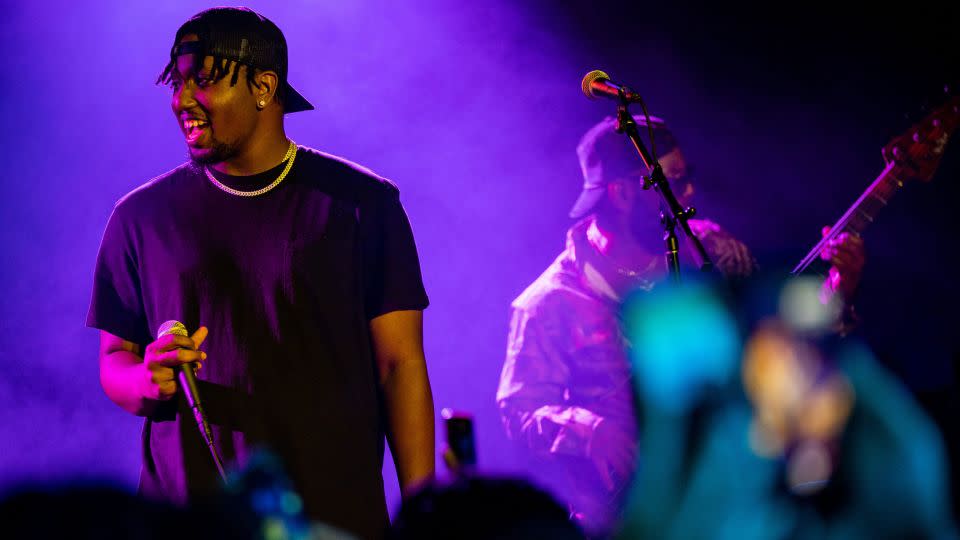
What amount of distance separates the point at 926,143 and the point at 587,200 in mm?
1569

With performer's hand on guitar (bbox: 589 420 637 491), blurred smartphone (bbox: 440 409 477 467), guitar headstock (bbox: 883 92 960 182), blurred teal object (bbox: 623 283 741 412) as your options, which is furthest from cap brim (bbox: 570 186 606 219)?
blurred smartphone (bbox: 440 409 477 467)

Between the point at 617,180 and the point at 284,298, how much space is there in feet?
8.26

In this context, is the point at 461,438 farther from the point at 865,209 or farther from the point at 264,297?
the point at 865,209

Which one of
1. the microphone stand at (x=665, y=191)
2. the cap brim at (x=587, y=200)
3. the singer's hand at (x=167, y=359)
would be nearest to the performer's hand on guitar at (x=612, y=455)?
the cap brim at (x=587, y=200)

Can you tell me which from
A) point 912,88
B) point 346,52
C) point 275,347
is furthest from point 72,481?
point 912,88

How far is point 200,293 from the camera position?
2885 millimetres

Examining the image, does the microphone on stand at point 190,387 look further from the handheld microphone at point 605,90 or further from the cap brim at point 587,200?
the cap brim at point 587,200

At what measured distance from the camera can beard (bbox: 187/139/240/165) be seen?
2.94 meters

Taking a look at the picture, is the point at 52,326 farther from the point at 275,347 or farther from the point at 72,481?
the point at 72,481

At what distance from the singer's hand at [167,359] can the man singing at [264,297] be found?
0.08 m

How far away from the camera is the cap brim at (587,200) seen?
16.8 feet

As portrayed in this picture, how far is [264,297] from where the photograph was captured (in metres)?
2.90

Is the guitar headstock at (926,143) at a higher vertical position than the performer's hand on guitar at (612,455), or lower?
higher

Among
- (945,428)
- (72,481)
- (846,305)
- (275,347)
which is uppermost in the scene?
(72,481)
